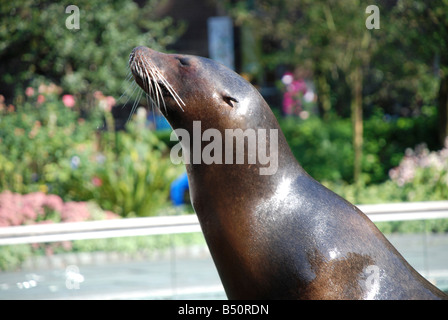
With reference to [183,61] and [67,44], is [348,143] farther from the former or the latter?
[183,61]

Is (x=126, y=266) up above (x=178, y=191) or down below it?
below

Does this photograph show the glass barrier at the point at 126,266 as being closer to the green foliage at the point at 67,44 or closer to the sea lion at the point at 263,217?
the sea lion at the point at 263,217

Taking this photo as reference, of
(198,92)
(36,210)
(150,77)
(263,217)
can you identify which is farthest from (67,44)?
(263,217)

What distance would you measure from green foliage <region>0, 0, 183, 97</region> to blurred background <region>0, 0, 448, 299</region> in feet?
0.07

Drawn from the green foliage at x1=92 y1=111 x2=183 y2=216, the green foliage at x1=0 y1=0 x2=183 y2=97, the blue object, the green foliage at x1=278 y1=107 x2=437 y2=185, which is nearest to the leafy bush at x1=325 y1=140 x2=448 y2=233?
the green foliage at x1=278 y1=107 x2=437 y2=185

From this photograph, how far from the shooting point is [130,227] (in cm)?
417

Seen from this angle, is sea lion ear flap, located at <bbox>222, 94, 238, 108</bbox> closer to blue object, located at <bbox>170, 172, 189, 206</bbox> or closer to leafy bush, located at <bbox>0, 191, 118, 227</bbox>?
leafy bush, located at <bbox>0, 191, 118, 227</bbox>

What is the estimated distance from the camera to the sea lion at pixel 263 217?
8.15 ft

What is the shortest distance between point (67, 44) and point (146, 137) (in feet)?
5.83

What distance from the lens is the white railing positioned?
4039mm

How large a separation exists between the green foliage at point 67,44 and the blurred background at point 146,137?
0.02m
